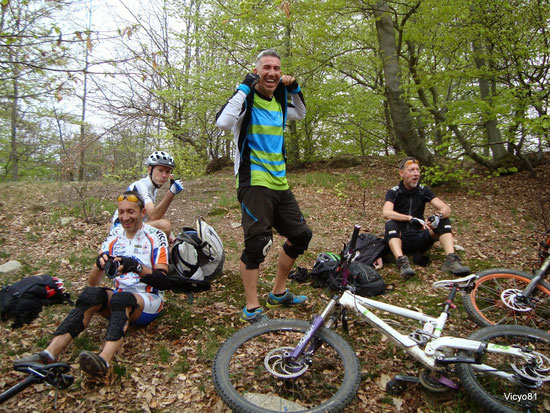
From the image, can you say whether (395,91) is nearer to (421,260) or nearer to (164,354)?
(421,260)

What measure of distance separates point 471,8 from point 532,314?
21.7ft

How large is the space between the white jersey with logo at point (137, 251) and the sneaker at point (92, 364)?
28.4 inches

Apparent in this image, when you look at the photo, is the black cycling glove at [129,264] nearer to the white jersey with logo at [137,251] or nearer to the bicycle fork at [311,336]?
the white jersey with logo at [137,251]

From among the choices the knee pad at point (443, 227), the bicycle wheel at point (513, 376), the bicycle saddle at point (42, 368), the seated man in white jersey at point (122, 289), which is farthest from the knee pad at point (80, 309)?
the knee pad at point (443, 227)

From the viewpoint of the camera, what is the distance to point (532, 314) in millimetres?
3213

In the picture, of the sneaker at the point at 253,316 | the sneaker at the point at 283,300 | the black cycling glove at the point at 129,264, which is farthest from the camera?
the sneaker at the point at 283,300

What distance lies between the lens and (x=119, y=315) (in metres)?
2.71

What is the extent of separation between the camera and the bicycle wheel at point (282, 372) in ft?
6.90

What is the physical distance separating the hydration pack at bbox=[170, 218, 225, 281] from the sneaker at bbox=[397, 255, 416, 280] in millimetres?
2387

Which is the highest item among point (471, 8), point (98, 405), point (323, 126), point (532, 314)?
point (471, 8)

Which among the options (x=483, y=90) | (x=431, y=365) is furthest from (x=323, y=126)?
(x=431, y=365)

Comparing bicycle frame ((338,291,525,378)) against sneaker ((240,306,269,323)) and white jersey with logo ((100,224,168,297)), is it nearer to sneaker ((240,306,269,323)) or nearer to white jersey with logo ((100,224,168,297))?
sneaker ((240,306,269,323))

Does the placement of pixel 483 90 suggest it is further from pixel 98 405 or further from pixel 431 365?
pixel 98 405

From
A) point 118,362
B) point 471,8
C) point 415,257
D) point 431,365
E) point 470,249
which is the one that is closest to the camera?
point 431,365
